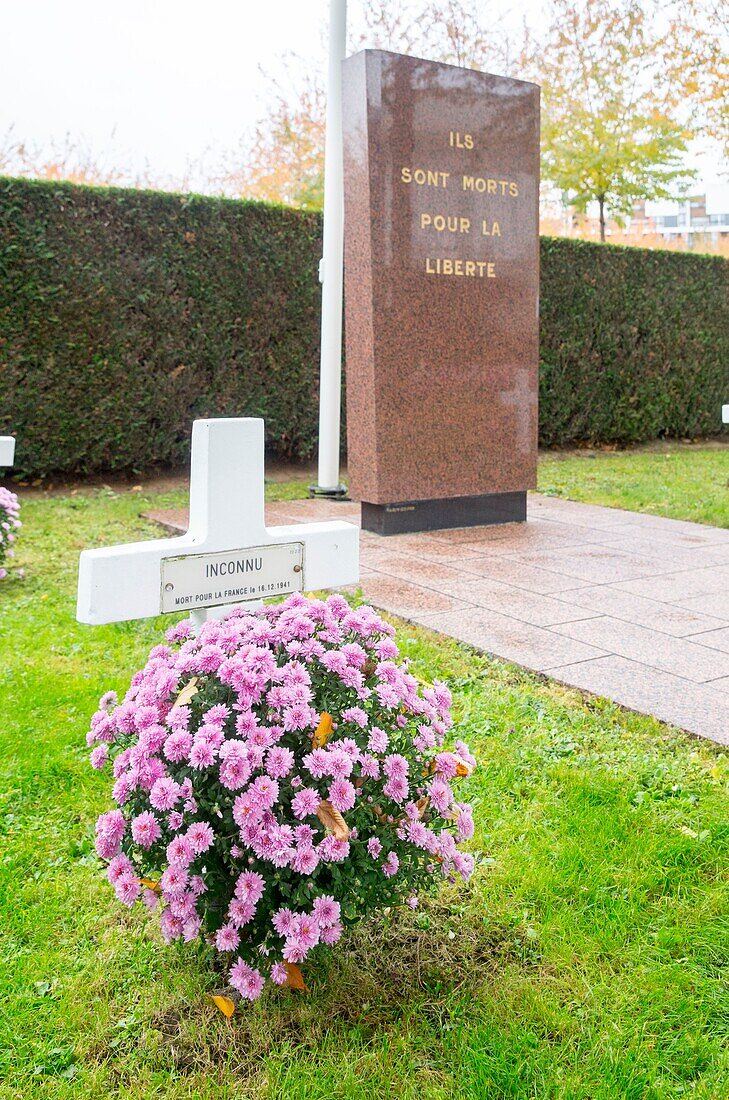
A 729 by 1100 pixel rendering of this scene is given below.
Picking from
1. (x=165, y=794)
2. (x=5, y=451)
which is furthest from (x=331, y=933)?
(x=5, y=451)

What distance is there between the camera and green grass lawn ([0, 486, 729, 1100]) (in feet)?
5.12

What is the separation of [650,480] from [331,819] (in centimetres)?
755

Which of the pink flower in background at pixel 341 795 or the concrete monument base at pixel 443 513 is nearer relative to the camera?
the pink flower in background at pixel 341 795

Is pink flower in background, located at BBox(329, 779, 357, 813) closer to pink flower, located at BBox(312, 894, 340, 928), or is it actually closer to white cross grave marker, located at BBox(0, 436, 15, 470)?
pink flower, located at BBox(312, 894, 340, 928)

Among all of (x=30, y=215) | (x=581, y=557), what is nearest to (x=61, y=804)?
(x=581, y=557)

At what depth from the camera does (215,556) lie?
2049mm

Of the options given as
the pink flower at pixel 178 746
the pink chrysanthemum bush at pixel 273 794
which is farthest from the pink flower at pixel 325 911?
the pink flower at pixel 178 746

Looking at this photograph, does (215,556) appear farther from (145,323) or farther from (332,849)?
(145,323)

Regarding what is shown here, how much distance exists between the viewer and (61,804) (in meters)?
2.45

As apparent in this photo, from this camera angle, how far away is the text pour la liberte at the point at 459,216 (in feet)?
18.3

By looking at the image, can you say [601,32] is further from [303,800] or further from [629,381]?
[303,800]

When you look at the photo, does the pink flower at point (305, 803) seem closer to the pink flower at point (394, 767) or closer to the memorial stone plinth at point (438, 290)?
the pink flower at point (394, 767)

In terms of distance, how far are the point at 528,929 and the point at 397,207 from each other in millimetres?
4463

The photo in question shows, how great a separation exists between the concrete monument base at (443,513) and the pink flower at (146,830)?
13.8 feet
